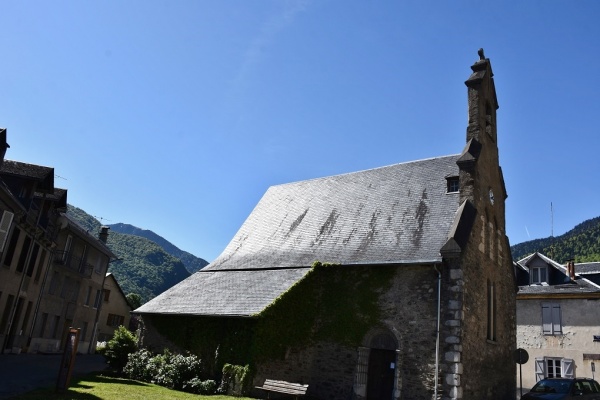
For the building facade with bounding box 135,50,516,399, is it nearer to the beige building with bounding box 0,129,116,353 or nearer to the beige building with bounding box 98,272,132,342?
the beige building with bounding box 0,129,116,353

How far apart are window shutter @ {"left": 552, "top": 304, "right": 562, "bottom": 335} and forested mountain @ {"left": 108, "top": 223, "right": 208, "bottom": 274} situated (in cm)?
8026

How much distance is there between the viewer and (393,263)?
1482cm

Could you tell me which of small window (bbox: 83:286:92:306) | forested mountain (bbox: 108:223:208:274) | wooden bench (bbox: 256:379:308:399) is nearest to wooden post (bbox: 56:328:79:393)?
wooden bench (bbox: 256:379:308:399)

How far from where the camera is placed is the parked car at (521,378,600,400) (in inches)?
507

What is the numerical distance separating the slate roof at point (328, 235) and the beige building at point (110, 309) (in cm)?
1934

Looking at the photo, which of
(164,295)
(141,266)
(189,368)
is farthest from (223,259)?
(141,266)

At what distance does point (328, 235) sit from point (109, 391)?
9.40 m

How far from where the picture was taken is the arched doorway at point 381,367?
14.4 meters

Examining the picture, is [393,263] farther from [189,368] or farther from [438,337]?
[189,368]

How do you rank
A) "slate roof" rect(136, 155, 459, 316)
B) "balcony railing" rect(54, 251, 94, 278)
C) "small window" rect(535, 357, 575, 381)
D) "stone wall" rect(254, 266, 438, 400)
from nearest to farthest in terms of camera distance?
"stone wall" rect(254, 266, 438, 400)
"slate roof" rect(136, 155, 459, 316)
"small window" rect(535, 357, 575, 381)
"balcony railing" rect(54, 251, 94, 278)

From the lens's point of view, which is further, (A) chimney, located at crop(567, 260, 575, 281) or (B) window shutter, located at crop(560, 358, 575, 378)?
(A) chimney, located at crop(567, 260, 575, 281)

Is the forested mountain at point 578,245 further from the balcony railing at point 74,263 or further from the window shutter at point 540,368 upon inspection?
the balcony railing at point 74,263

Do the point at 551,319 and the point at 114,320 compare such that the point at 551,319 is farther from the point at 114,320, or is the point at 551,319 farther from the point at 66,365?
the point at 114,320

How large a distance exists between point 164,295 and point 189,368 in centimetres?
479
